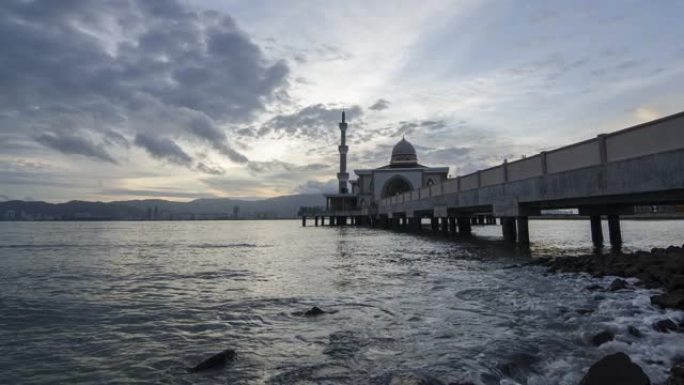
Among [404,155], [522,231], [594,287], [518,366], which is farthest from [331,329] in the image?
[404,155]

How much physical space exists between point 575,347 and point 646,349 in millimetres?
890

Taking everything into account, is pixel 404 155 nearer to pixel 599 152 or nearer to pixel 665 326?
pixel 599 152

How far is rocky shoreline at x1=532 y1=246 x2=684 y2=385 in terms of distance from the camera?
4.73 metres

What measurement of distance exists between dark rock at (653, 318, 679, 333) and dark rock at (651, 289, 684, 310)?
1.10m

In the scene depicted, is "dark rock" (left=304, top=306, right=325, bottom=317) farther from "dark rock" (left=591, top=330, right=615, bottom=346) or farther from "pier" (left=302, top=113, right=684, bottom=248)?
"pier" (left=302, top=113, right=684, bottom=248)

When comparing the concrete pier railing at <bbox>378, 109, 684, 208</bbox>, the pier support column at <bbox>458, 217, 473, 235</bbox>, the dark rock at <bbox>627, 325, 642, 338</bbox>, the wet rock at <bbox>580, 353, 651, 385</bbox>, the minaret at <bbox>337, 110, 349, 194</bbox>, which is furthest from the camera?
the minaret at <bbox>337, 110, 349, 194</bbox>

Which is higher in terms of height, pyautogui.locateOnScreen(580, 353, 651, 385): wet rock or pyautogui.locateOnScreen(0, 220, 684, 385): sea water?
pyautogui.locateOnScreen(580, 353, 651, 385): wet rock

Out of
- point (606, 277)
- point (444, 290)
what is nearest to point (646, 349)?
point (444, 290)

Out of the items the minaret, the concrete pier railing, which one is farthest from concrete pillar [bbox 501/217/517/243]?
the minaret

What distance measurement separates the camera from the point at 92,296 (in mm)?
12164

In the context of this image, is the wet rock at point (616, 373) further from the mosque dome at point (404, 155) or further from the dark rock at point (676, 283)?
the mosque dome at point (404, 155)

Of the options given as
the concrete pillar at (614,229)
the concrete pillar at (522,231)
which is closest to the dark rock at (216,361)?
the concrete pillar at (522,231)

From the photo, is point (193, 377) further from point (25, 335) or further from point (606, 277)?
point (606, 277)

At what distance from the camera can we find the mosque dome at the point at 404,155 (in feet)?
312
